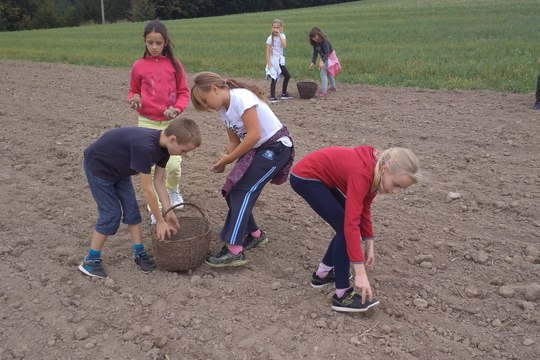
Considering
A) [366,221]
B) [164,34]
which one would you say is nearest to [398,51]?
[164,34]

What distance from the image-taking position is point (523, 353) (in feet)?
11.1

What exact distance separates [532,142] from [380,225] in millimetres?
3360

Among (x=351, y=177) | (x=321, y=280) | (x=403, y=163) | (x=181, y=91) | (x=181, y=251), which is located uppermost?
(x=181, y=91)

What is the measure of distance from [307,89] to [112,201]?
6820mm

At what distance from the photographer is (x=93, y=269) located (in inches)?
165

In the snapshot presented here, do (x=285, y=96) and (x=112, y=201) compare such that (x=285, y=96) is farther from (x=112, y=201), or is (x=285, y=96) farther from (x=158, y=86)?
(x=112, y=201)

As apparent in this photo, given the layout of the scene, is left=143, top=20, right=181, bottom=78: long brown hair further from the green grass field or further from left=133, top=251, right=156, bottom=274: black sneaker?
the green grass field

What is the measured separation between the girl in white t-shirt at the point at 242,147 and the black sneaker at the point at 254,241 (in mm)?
320

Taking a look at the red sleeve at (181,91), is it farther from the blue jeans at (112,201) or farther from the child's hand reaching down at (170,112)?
the blue jeans at (112,201)

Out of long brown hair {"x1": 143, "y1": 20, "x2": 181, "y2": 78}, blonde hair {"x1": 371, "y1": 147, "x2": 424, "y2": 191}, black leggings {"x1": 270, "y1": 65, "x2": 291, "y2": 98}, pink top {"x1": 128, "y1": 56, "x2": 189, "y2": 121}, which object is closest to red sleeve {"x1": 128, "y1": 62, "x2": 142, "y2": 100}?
pink top {"x1": 128, "y1": 56, "x2": 189, "y2": 121}

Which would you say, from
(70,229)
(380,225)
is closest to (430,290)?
(380,225)

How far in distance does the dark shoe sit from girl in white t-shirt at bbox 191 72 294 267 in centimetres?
59

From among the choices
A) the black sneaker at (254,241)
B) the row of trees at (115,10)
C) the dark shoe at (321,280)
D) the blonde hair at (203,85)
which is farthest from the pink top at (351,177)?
the row of trees at (115,10)

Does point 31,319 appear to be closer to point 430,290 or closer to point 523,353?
point 430,290
